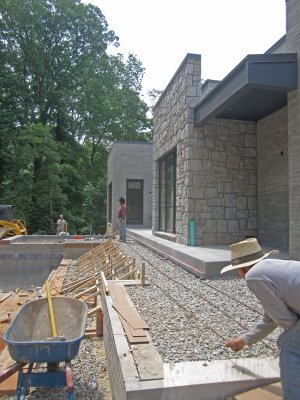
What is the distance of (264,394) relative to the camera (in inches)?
109

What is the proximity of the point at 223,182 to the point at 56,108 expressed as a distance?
87.7ft

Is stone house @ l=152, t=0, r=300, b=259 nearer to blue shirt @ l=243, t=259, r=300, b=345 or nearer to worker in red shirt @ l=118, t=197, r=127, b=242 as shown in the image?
worker in red shirt @ l=118, t=197, r=127, b=242

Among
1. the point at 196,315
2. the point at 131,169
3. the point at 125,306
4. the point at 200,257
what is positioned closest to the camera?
the point at 196,315

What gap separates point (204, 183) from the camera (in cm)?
988

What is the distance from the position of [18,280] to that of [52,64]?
24830 millimetres

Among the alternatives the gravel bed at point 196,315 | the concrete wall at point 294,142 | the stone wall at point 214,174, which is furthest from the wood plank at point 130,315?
the stone wall at point 214,174

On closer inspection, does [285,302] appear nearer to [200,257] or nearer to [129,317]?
[129,317]

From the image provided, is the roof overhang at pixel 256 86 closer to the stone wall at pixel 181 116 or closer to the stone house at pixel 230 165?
the stone house at pixel 230 165

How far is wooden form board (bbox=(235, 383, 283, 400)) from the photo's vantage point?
107 inches

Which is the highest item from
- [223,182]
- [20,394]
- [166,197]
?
[223,182]

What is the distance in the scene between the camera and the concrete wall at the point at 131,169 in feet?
69.1

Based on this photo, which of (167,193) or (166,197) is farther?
(166,197)

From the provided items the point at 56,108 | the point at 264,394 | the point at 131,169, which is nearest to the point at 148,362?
the point at 264,394

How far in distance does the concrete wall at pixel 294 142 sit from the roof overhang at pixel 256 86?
297mm
